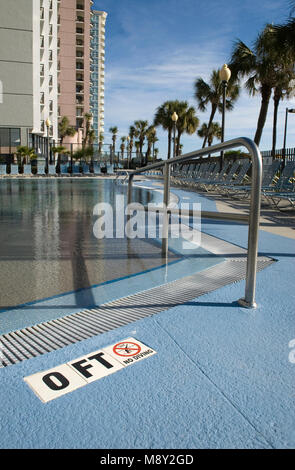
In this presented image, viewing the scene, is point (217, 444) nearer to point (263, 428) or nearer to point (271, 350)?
point (263, 428)

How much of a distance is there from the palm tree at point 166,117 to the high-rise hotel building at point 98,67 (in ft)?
156

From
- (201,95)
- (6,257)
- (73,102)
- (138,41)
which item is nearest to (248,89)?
(138,41)

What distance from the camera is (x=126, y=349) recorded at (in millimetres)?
2010

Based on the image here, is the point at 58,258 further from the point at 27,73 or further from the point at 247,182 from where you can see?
the point at 27,73

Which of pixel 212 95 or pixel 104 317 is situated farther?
pixel 212 95

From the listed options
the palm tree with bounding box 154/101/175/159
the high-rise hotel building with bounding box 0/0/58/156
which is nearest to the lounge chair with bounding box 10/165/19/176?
the high-rise hotel building with bounding box 0/0/58/156

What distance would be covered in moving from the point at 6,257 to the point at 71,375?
2.74 m

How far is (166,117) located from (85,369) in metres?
51.8

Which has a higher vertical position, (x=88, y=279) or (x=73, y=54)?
(x=73, y=54)

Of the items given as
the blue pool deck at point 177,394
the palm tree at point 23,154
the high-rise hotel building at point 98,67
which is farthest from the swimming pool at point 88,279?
the high-rise hotel building at point 98,67

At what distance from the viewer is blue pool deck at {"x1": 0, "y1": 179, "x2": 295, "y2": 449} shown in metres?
1.37

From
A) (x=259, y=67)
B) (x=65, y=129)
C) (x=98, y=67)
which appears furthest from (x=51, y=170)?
(x=98, y=67)

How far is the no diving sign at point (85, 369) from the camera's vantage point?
166 cm

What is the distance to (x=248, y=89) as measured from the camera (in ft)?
67.8
